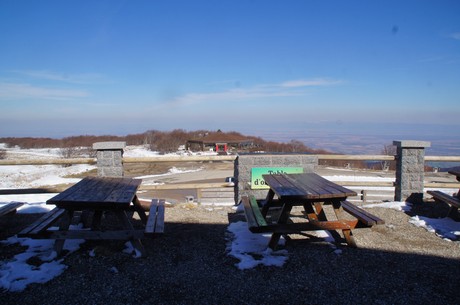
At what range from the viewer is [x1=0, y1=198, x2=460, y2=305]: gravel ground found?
2.93 metres

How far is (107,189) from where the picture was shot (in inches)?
164

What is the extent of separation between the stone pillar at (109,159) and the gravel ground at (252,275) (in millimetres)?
1799

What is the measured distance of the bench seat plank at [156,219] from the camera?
3508 mm

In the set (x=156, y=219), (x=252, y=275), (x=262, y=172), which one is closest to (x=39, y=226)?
(x=156, y=219)

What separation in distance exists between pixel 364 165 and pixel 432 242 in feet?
70.9

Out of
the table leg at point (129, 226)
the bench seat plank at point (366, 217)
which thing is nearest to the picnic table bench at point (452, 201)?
the bench seat plank at point (366, 217)

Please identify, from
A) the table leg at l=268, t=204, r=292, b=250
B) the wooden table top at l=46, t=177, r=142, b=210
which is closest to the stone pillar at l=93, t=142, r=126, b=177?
the wooden table top at l=46, t=177, r=142, b=210

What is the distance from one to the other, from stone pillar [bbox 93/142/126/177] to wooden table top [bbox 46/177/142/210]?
149cm

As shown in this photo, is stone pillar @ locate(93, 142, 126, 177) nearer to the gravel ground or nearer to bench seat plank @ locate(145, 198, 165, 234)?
bench seat plank @ locate(145, 198, 165, 234)

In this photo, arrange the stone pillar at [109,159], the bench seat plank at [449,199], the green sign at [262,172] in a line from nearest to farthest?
1. the bench seat plank at [449,199]
2. the stone pillar at [109,159]
3. the green sign at [262,172]

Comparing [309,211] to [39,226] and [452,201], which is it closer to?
[452,201]

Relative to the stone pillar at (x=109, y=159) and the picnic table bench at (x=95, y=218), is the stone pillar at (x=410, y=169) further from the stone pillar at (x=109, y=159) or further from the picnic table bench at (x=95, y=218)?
the stone pillar at (x=109, y=159)

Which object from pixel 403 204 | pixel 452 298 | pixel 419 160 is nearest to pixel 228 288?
pixel 452 298

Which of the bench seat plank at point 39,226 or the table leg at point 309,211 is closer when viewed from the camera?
the bench seat plank at point 39,226
